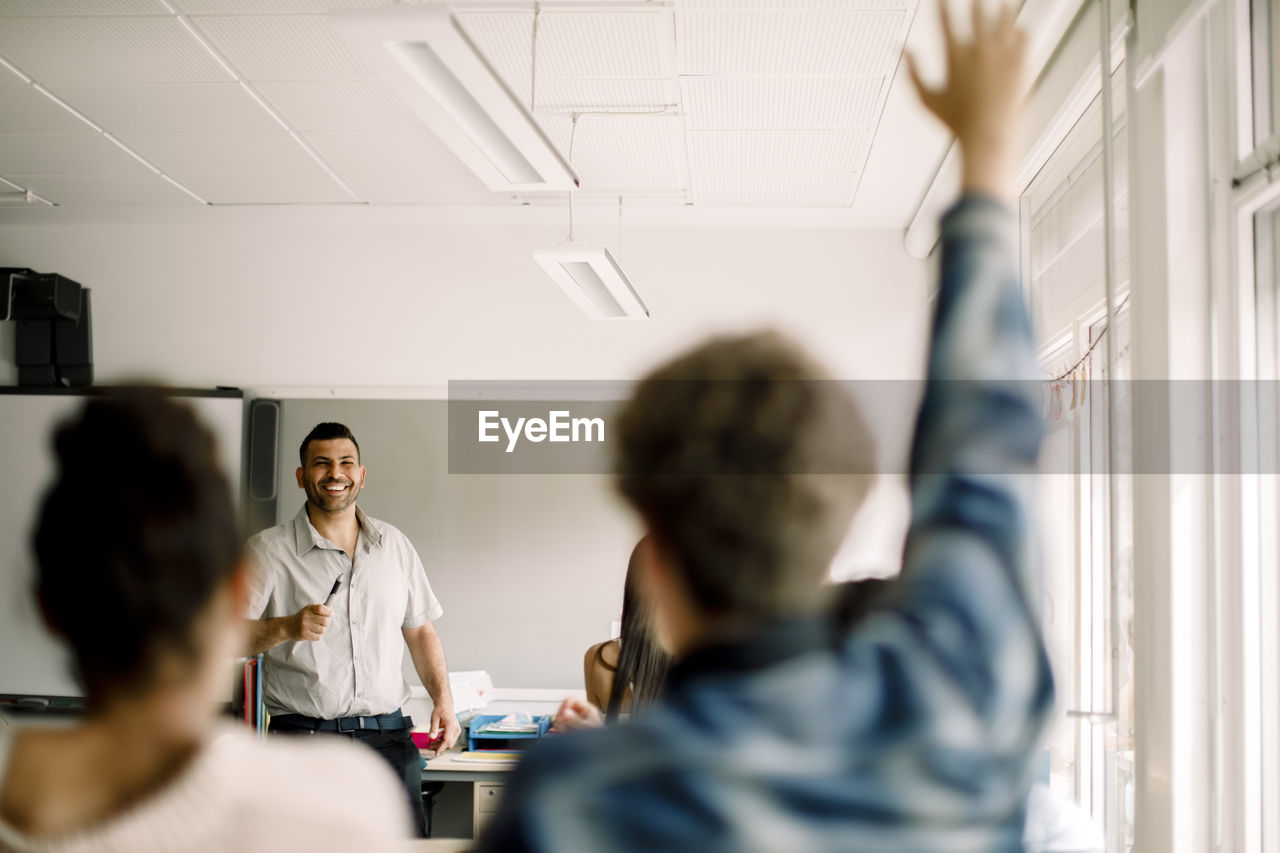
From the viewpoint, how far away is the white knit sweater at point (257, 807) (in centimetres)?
63

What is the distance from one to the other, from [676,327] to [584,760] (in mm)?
4551

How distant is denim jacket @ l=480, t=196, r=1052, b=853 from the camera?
0.51m

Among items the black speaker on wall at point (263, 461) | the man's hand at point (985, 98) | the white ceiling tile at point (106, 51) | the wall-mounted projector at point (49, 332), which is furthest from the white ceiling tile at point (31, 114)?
the man's hand at point (985, 98)

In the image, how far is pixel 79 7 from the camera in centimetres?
313

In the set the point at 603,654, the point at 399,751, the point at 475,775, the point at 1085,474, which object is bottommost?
the point at 475,775

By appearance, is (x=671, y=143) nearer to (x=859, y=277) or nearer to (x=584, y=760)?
(x=859, y=277)

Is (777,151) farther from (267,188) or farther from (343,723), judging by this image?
(343,723)

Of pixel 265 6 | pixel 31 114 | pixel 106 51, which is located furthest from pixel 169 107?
pixel 265 6

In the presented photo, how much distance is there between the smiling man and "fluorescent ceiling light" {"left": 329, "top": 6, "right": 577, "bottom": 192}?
151 centimetres

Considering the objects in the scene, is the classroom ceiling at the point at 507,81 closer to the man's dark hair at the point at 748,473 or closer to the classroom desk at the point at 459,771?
the classroom desk at the point at 459,771

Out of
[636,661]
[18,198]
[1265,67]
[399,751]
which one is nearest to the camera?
[636,661]

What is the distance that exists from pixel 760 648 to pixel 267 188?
15.3ft

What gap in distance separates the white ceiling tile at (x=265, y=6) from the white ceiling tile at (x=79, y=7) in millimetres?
98

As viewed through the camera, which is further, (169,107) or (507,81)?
(169,107)
